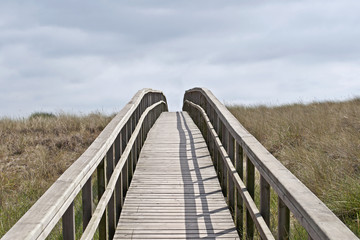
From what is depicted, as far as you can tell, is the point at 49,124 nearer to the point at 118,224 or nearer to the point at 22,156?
the point at 22,156

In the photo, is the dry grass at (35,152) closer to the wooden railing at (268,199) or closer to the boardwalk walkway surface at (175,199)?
the boardwalk walkway surface at (175,199)

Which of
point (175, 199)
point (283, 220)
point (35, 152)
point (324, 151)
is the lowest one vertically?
point (35, 152)

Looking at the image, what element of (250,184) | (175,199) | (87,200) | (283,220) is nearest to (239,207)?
(250,184)

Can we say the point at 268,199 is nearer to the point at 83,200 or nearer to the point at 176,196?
the point at 83,200

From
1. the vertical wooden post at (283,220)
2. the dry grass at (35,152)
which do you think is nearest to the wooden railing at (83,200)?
the vertical wooden post at (283,220)

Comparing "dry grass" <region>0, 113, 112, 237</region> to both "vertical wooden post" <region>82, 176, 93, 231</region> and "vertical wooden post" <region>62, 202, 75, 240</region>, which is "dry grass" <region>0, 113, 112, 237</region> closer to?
"vertical wooden post" <region>82, 176, 93, 231</region>

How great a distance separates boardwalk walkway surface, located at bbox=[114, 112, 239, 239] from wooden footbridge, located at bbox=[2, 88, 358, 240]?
0.01 metres

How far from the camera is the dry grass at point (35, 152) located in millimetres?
8789

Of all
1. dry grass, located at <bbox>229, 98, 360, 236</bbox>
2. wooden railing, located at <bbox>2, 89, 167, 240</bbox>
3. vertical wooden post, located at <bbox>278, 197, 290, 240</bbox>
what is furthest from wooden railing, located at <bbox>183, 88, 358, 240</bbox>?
Answer: wooden railing, located at <bbox>2, 89, 167, 240</bbox>

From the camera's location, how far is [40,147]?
13195 mm

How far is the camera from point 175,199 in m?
6.00

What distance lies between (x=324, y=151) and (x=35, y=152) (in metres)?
8.66

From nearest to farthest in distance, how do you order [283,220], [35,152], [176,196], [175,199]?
[283,220] → [175,199] → [176,196] → [35,152]

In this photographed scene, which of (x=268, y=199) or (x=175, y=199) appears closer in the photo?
(x=268, y=199)
